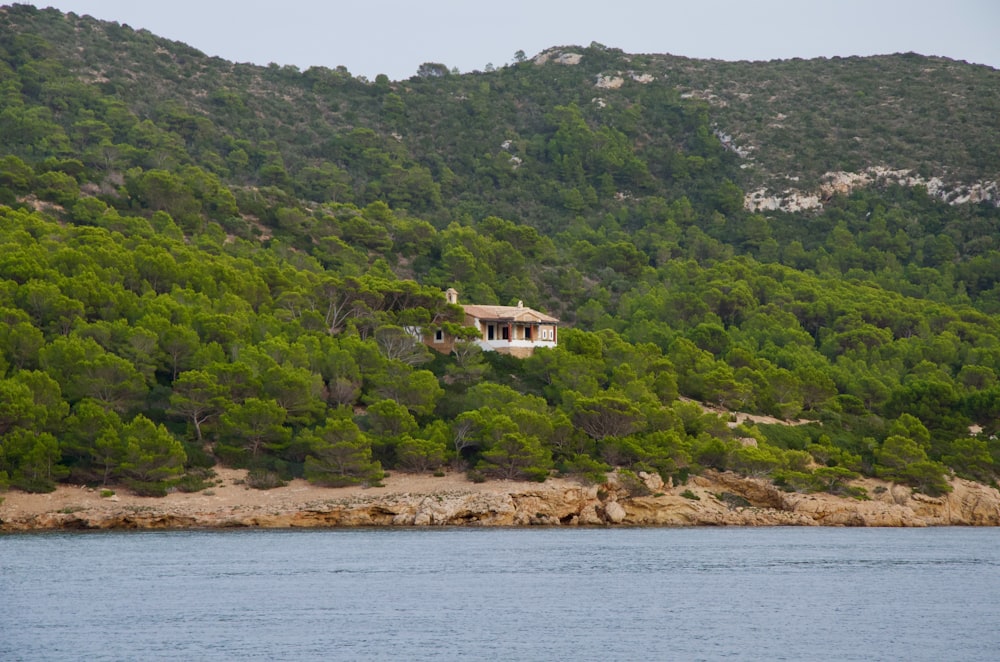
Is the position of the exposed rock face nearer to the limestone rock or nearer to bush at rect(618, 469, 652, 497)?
bush at rect(618, 469, 652, 497)

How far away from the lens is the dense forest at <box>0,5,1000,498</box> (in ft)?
192

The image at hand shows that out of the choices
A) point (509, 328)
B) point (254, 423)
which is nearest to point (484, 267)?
point (509, 328)

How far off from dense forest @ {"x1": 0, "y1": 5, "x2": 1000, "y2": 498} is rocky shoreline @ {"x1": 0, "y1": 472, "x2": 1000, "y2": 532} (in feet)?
3.02

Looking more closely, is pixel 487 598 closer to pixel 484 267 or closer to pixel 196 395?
pixel 196 395

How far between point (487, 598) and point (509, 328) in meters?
43.2

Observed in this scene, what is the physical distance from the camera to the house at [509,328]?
251ft

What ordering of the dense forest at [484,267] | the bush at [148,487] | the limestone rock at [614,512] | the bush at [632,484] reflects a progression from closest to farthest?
the bush at [148,487] < the bush at [632,484] < the limestone rock at [614,512] < the dense forest at [484,267]

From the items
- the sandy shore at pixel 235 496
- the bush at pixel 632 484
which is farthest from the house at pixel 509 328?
the sandy shore at pixel 235 496

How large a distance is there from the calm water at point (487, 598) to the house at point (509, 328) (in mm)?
25759

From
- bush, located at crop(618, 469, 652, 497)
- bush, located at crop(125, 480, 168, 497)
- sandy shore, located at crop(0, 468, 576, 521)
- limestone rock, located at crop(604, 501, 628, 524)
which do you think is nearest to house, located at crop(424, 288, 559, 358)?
bush, located at crop(618, 469, 652, 497)

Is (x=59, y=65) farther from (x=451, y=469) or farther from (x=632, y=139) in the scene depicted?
(x=451, y=469)

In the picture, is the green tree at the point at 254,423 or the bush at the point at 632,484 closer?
the green tree at the point at 254,423

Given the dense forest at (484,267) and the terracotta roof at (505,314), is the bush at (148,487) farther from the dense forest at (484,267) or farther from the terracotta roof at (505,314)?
the terracotta roof at (505,314)

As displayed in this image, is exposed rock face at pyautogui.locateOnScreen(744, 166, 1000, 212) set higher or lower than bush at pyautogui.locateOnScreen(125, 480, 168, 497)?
higher
